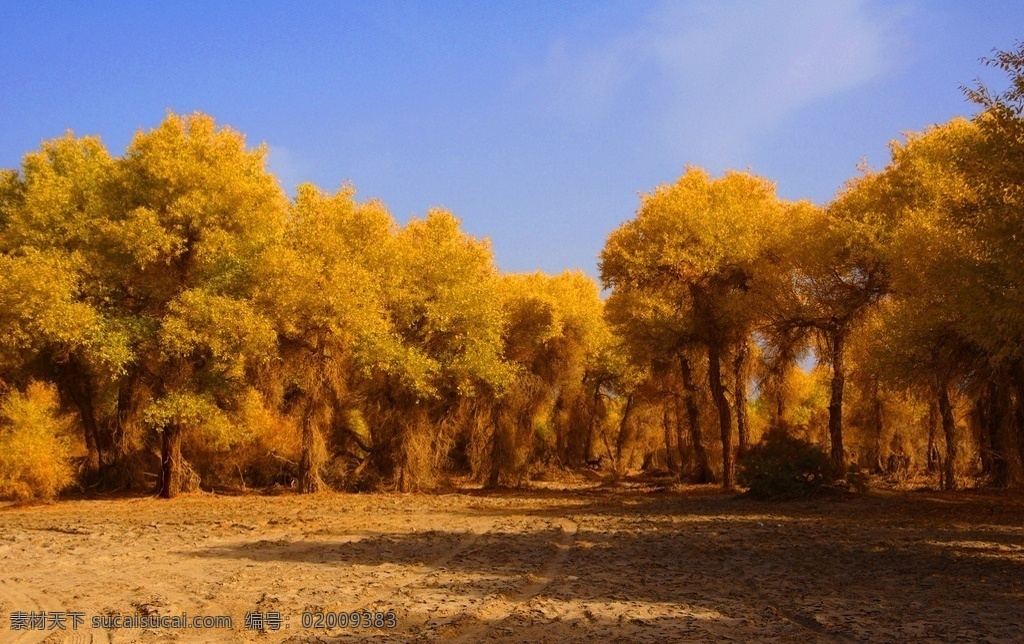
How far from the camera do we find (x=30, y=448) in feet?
76.8

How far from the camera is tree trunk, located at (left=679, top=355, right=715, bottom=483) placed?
3050 cm

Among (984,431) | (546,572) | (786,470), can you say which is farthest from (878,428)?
(546,572)

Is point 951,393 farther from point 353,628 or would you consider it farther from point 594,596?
point 353,628

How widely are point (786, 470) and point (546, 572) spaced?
13.0 metres

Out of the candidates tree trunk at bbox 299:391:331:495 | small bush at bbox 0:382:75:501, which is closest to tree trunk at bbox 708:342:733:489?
tree trunk at bbox 299:391:331:495

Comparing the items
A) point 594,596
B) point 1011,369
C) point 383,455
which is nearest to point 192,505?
point 383,455

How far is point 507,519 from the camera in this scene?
749 inches

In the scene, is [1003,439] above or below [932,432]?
below

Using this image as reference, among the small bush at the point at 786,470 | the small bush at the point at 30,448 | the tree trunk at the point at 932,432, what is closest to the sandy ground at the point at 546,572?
the small bush at the point at 786,470

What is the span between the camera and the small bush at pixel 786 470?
874 inches

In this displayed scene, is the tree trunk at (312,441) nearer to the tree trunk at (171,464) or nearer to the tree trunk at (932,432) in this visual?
the tree trunk at (171,464)

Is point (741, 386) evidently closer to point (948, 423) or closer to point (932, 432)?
point (932, 432)

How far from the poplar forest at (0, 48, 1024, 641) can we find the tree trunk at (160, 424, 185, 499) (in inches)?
5.2

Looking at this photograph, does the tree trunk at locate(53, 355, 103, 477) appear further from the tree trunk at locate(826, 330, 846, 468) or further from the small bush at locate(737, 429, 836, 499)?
the tree trunk at locate(826, 330, 846, 468)
